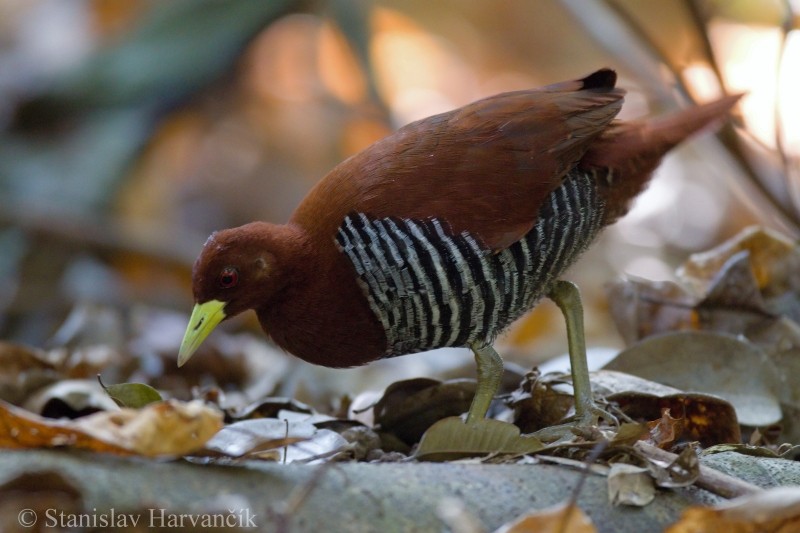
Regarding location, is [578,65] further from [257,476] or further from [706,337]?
[257,476]

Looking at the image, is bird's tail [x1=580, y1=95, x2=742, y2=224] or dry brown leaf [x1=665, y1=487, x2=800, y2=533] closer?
dry brown leaf [x1=665, y1=487, x2=800, y2=533]

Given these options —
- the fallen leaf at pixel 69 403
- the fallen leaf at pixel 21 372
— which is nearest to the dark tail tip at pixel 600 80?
the fallen leaf at pixel 69 403

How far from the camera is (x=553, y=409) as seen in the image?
11.8 ft

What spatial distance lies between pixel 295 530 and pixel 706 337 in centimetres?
217

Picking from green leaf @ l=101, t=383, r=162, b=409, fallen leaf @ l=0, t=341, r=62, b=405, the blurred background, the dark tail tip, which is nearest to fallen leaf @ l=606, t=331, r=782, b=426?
the dark tail tip

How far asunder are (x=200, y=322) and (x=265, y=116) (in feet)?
28.7

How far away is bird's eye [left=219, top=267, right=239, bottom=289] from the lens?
3.41m

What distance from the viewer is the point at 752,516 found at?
2225mm

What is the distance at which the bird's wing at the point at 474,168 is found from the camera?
10.9 ft

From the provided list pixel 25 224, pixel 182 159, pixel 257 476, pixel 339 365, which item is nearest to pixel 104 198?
pixel 25 224

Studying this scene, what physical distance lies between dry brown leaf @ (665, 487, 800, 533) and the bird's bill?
1808mm

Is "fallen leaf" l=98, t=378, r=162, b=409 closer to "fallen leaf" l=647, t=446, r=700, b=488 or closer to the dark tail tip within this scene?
"fallen leaf" l=647, t=446, r=700, b=488

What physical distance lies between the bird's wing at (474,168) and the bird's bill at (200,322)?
428 mm

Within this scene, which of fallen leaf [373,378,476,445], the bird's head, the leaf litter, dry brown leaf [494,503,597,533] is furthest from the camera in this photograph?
fallen leaf [373,378,476,445]
